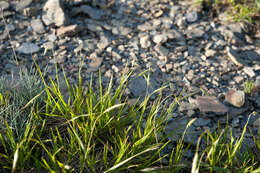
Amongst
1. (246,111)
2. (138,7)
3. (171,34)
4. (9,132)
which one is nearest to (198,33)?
(171,34)

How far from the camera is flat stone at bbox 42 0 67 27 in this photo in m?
2.62

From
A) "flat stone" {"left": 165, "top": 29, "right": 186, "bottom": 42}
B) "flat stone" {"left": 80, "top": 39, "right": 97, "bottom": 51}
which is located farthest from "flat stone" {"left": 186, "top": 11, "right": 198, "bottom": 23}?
"flat stone" {"left": 80, "top": 39, "right": 97, "bottom": 51}

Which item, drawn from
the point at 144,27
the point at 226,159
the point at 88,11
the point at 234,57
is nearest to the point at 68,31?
the point at 88,11

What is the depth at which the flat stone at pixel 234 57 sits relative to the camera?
2.39 metres

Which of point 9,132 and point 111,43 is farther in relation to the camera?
point 111,43

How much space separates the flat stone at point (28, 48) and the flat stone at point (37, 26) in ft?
0.65

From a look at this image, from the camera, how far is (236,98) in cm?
203

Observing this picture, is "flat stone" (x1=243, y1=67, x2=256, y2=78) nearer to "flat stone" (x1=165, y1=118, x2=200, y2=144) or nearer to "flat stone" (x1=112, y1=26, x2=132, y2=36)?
"flat stone" (x1=165, y1=118, x2=200, y2=144)

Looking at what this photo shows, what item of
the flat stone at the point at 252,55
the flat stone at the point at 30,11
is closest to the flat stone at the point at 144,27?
the flat stone at the point at 252,55

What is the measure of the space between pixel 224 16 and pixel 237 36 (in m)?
0.31

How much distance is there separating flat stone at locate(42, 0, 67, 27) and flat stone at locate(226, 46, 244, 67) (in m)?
Answer: 1.55

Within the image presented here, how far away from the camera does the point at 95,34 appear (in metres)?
2.63

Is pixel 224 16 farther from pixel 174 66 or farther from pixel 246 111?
pixel 246 111

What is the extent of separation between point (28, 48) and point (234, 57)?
5.94 ft
